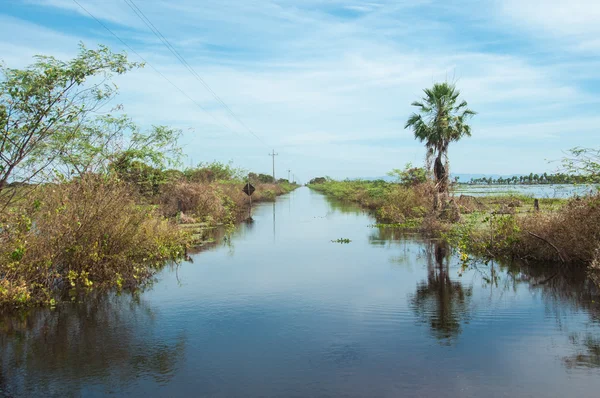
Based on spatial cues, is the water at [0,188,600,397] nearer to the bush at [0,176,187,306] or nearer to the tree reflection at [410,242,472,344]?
the tree reflection at [410,242,472,344]


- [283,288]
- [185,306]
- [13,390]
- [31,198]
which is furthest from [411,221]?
[13,390]

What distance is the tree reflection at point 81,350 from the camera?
6.28 meters

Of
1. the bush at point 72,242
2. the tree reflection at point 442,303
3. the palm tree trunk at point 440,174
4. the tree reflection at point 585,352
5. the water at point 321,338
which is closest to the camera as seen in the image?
the water at point 321,338

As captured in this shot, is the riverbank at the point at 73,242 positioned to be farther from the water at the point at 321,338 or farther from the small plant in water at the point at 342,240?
the small plant in water at the point at 342,240

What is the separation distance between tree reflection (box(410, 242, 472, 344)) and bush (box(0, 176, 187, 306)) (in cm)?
687

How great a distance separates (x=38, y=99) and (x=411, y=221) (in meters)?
20.2

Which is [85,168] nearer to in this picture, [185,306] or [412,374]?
[185,306]

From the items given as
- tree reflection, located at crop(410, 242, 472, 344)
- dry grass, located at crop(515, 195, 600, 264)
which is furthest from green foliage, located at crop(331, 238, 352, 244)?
dry grass, located at crop(515, 195, 600, 264)

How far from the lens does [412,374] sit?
21.0 feet

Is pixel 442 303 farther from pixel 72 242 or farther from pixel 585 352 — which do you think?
pixel 72 242

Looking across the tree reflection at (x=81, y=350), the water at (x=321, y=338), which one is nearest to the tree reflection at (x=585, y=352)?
the water at (x=321, y=338)

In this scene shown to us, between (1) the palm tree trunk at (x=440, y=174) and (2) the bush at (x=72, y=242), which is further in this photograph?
(1) the palm tree trunk at (x=440, y=174)

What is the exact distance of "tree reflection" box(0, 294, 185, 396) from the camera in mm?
6281

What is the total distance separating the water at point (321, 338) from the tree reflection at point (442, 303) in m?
0.03
